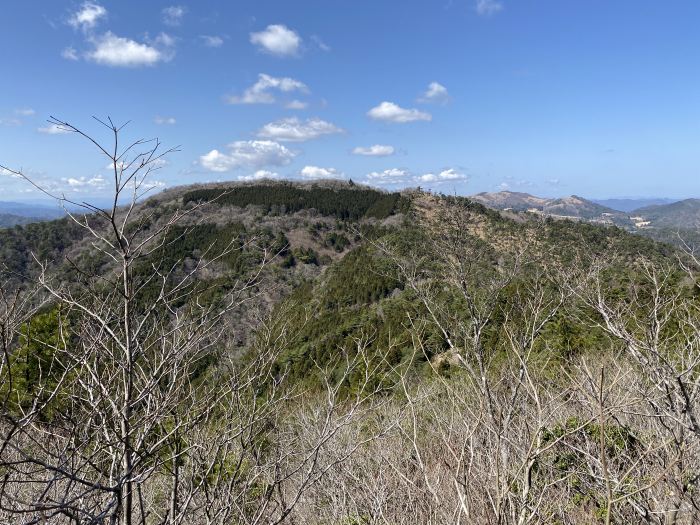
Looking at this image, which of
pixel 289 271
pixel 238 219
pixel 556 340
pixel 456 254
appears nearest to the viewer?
pixel 456 254

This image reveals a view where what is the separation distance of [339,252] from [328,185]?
27.0 m

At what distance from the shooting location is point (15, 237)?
69938mm

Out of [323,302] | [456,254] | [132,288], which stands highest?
[132,288]

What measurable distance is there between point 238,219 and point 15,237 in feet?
111

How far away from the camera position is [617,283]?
21.3 metres

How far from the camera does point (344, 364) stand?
80.6 feet

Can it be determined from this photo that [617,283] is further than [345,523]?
Yes

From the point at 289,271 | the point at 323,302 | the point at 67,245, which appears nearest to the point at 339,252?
the point at 289,271

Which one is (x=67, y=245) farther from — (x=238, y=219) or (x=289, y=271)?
(x=289, y=271)

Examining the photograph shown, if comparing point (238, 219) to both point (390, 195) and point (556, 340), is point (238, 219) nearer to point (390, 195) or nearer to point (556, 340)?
point (390, 195)

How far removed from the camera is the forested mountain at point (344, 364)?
2.40 meters

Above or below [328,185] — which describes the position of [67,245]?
below

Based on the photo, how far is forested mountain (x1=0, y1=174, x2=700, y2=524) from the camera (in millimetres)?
2400

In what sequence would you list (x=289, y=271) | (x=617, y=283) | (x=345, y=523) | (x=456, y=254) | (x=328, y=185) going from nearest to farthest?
(x=345, y=523), (x=456, y=254), (x=617, y=283), (x=289, y=271), (x=328, y=185)
